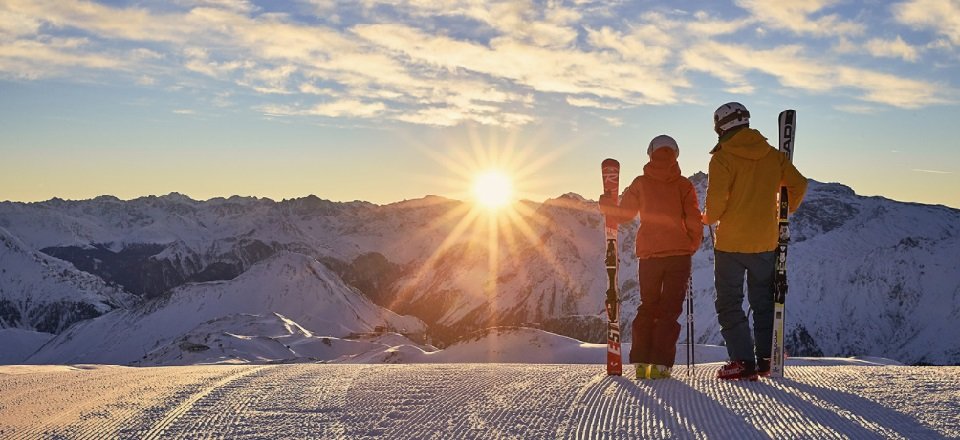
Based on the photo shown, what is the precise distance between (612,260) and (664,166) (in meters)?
1.52

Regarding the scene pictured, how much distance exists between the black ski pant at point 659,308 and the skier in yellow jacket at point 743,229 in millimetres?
455

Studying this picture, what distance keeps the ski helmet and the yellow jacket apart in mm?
520

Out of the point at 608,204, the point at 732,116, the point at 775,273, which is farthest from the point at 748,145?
the point at 608,204

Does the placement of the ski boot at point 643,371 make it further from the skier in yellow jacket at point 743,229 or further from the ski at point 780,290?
the ski at point 780,290

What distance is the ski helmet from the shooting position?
408 inches

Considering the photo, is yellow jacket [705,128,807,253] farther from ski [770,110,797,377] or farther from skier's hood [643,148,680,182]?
skier's hood [643,148,680,182]

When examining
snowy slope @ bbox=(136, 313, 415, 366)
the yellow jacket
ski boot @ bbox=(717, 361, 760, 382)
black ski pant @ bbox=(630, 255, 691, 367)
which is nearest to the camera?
ski boot @ bbox=(717, 361, 760, 382)

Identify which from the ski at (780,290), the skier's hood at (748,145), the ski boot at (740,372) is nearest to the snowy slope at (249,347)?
the ski at (780,290)

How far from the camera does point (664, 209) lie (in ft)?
33.7

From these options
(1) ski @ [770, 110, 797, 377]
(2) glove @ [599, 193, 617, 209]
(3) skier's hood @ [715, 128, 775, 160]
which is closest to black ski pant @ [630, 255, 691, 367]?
(2) glove @ [599, 193, 617, 209]

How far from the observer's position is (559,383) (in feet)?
30.8

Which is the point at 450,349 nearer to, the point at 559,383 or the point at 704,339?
the point at 559,383

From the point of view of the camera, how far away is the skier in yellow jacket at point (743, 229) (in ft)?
32.1

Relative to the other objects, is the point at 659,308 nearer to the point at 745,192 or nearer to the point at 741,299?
the point at 741,299
